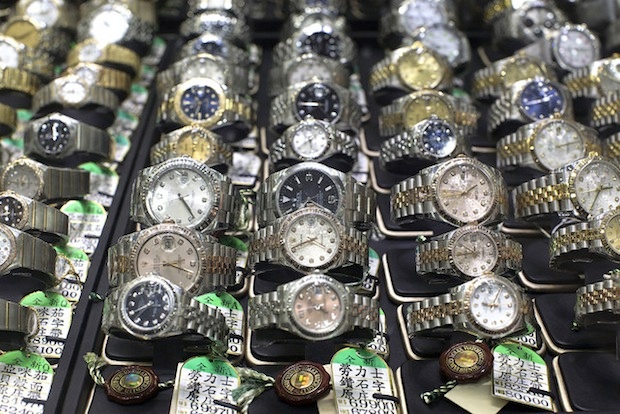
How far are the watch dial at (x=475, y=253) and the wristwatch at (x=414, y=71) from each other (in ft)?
2.66

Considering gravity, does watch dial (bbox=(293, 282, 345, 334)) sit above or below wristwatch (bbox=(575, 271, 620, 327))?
below

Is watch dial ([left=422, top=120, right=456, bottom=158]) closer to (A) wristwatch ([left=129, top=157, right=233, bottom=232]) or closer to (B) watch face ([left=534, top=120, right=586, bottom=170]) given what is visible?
(B) watch face ([left=534, top=120, right=586, bottom=170])

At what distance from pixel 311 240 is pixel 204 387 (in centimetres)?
44

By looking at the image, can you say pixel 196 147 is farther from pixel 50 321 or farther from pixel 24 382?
pixel 24 382

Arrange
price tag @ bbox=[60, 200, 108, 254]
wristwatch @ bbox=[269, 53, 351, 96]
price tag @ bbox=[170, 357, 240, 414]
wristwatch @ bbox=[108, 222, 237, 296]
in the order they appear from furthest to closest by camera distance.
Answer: wristwatch @ bbox=[269, 53, 351, 96], price tag @ bbox=[60, 200, 108, 254], wristwatch @ bbox=[108, 222, 237, 296], price tag @ bbox=[170, 357, 240, 414]

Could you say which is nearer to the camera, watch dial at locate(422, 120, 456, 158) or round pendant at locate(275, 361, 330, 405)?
round pendant at locate(275, 361, 330, 405)

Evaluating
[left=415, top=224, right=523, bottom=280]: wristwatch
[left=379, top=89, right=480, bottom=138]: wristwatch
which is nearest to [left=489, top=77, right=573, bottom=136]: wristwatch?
[left=379, top=89, right=480, bottom=138]: wristwatch

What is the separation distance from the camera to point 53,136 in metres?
2.62

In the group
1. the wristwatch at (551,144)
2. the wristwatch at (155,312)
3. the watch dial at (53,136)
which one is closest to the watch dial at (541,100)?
the wristwatch at (551,144)

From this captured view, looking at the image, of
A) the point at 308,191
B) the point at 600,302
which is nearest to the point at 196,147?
the point at 308,191

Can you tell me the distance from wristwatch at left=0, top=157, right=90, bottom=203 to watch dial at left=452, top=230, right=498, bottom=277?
3.77ft

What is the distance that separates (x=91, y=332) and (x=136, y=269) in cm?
21

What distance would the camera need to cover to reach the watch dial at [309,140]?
8.11ft

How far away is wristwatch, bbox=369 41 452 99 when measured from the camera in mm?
2863
